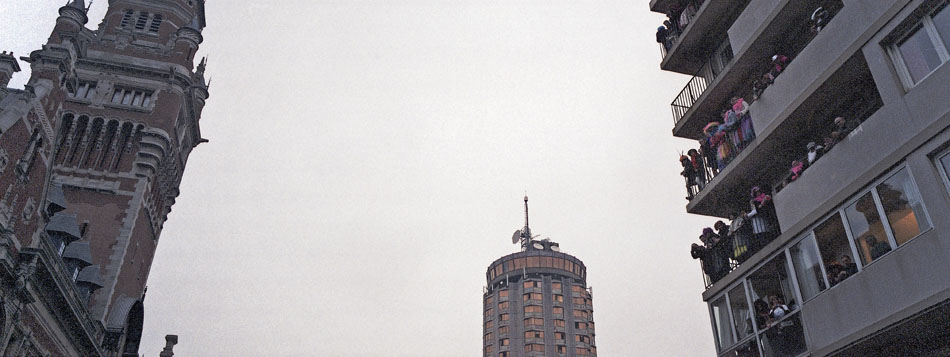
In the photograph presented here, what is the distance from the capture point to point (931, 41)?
46.6ft

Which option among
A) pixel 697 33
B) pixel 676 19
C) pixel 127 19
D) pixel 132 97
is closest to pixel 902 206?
pixel 697 33

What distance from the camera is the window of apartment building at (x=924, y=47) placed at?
13867 millimetres

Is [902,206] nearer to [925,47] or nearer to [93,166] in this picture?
[925,47]

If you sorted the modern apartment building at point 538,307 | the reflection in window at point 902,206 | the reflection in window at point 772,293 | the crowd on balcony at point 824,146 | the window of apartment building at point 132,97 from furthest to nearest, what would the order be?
the modern apartment building at point 538,307 < the window of apartment building at point 132,97 < the reflection in window at point 772,293 < the crowd on balcony at point 824,146 < the reflection in window at point 902,206

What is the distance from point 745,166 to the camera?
21.6m

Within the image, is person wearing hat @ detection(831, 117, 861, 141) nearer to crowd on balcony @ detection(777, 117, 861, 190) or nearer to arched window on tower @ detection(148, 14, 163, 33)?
crowd on balcony @ detection(777, 117, 861, 190)

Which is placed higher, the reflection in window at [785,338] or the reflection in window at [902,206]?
the reflection in window at [902,206]

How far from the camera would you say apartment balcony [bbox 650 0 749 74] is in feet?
80.1

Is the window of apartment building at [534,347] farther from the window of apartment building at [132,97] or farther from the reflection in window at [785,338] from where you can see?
the reflection in window at [785,338]

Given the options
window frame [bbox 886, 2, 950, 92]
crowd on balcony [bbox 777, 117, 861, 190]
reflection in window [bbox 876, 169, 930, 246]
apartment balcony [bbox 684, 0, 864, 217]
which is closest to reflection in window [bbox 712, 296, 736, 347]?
apartment balcony [bbox 684, 0, 864, 217]

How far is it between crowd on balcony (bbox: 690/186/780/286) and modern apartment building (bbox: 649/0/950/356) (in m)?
0.05

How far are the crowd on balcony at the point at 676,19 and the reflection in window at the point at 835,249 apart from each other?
1253cm

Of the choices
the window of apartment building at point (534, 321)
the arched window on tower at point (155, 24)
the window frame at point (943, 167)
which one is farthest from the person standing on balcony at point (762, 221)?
the window of apartment building at point (534, 321)

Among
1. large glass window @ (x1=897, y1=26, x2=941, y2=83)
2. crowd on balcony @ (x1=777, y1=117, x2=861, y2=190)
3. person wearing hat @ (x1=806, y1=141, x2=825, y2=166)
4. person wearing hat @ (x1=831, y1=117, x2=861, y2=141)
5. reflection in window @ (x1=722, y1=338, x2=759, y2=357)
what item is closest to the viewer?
large glass window @ (x1=897, y1=26, x2=941, y2=83)
